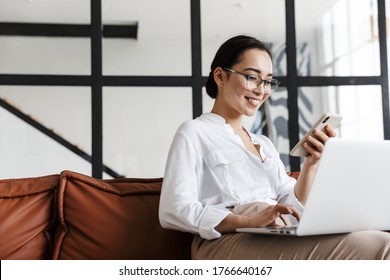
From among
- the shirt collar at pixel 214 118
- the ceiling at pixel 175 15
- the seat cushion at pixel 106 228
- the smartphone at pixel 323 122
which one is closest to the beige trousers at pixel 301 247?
the seat cushion at pixel 106 228

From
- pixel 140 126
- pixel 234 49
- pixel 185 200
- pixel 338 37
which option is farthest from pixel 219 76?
pixel 338 37

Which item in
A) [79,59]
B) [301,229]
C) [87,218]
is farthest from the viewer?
[79,59]

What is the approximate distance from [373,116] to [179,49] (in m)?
1.24

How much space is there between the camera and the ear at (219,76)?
84.3 inches

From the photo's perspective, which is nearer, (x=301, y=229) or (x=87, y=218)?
(x=301, y=229)

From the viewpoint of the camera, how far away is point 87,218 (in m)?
1.98

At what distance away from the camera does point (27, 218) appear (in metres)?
1.95

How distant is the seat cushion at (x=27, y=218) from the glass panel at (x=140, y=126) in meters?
1.38

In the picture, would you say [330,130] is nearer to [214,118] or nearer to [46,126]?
[214,118]

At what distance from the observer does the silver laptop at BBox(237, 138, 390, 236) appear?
137 cm

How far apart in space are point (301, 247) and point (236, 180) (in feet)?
1.62

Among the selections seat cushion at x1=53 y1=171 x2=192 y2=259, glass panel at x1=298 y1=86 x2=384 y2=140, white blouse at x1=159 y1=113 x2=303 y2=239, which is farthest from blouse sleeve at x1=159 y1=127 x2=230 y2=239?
glass panel at x1=298 y1=86 x2=384 y2=140

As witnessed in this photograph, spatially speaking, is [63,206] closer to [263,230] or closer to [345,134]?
[263,230]

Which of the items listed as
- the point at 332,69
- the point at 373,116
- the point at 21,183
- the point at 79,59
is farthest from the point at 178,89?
the point at 21,183
